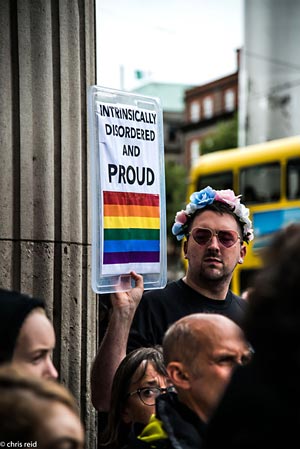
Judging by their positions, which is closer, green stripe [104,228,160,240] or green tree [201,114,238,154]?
green stripe [104,228,160,240]

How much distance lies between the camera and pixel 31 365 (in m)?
2.49

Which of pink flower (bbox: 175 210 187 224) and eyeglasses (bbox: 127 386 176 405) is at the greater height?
pink flower (bbox: 175 210 187 224)

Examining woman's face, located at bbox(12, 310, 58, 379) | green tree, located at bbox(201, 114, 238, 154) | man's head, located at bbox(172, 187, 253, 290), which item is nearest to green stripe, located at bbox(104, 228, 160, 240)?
man's head, located at bbox(172, 187, 253, 290)

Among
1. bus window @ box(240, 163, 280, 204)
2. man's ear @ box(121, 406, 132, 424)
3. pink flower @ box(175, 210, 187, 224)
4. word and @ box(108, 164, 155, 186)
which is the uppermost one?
bus window @ box(240, 163, 280, 204)

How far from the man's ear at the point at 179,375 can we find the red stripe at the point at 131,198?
1123 millimetres

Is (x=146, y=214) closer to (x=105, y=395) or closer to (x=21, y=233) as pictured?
(x=21, y=233)

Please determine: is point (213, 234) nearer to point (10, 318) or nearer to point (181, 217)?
point (181, 217)

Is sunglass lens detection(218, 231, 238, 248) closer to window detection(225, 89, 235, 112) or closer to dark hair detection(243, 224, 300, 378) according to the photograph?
dark hair detection(243, 224, 300, 378)

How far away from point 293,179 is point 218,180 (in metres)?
2.19

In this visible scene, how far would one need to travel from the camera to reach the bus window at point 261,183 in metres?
16.8

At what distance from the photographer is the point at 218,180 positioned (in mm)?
18125

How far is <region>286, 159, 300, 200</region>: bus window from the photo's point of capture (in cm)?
1622

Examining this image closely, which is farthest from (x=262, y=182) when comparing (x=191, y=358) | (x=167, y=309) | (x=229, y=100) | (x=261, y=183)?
(x=229, y=100)

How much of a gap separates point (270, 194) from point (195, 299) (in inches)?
506
